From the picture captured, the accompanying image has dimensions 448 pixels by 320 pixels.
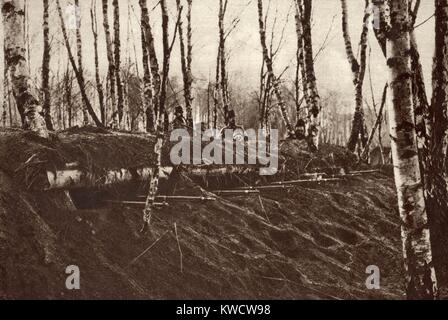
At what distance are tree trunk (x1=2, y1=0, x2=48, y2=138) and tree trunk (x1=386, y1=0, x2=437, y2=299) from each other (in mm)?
3746

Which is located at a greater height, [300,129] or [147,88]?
[147,88]

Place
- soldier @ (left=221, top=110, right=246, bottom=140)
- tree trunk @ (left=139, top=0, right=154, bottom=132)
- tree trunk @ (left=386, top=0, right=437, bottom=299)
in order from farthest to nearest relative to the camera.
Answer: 1. tree trunk @ (left=139, top=0, right=154, bottom=132)
2. soldier @ (left=221, top=110, right=246, bottom=140)
3. tree trunk @ (left=386, top=0, right=437, bottom=299)

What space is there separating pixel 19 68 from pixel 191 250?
9.75 ft

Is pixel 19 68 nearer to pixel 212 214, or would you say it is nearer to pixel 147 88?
pixel 212 214

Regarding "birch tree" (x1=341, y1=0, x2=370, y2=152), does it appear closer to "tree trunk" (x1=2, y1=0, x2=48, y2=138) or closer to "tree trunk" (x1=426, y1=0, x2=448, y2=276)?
"tree trunk" (x1=426, y1=0, x2=448, y2=276)

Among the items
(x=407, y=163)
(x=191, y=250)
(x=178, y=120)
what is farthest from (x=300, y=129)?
(x=407, y=163)

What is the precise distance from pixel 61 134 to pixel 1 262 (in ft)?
7.28

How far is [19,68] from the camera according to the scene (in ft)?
16.8

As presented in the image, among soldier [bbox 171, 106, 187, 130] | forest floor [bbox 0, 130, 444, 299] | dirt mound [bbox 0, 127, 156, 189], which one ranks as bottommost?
forest floor [bbox 0, 130, 444, 299]

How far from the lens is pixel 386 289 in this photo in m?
4.73

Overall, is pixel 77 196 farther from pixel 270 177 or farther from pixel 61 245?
pixel 270 177

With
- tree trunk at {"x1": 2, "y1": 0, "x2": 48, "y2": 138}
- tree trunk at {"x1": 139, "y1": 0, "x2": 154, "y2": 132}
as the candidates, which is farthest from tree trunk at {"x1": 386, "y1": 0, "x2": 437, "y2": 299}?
tree trunk at {"x1": 139, "y1": 0, "x2": 154, "y2": 132}

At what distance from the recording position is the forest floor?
3861 millimetres
